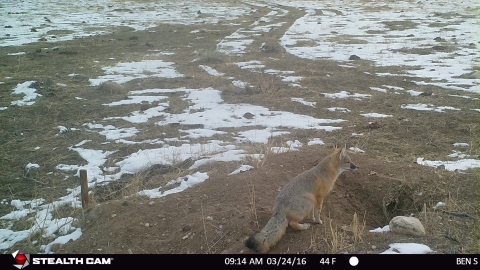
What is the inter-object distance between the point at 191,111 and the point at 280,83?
3.40 meters

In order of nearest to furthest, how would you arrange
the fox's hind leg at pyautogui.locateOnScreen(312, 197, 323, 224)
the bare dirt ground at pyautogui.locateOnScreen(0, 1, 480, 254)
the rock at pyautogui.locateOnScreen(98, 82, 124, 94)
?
1. the bare dirt ground at pyautogui.locateOnScreen(0, 1, 480, 254)
2. the fox's hind leg at pyautogui.locateOnScreen(312, 197, 323, 224)
3. the rock at pyautogui.locateOnScreen(98, 82, 124, 94)

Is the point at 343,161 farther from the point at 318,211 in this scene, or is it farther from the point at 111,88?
the point at 111,88

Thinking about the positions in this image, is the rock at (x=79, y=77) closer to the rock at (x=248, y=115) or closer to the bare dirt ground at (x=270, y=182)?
the bare dirt ground at (x=270, y=182)

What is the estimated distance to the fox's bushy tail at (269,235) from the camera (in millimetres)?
4047

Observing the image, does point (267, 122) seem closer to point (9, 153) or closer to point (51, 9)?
point (9, 153)

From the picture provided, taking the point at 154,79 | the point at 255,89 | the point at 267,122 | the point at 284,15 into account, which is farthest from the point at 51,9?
the point at 267,122

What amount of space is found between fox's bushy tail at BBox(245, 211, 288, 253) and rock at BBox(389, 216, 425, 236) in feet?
4.06

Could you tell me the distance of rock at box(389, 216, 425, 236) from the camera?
433 cm

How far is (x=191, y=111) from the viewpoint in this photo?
9.99 m
